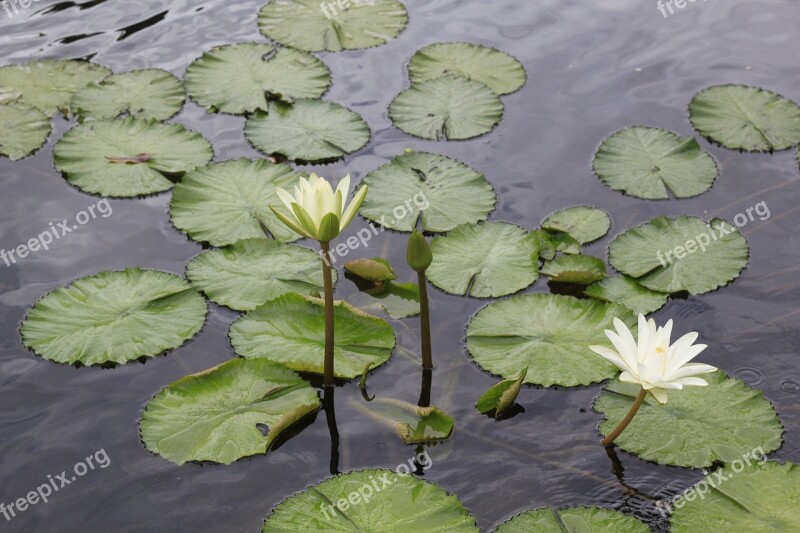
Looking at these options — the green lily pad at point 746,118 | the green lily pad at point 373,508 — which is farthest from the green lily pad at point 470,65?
the green lily pad at point 373,508

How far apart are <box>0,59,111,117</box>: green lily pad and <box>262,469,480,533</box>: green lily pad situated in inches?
132

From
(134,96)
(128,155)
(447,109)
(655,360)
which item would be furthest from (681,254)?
(134,96)

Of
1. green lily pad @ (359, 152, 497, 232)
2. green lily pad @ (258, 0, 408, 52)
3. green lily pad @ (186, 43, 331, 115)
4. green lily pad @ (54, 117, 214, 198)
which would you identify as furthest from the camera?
green lily pad @ (258, 0, 408, 52)

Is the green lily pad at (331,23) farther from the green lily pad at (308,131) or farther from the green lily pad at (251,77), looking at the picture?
the green lily pad at (308,131)

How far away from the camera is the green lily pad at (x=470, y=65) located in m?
5.71

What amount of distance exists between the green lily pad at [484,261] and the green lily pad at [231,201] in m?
0.78

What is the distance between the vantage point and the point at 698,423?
11.3 feet

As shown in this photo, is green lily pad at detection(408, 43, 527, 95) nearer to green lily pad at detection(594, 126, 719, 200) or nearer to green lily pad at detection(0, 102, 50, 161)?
green lily pad at detection(594, 126, 719, 200)

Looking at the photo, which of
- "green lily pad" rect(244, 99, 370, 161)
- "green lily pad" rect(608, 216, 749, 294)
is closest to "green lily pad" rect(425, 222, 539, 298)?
"green lily pad" rect(608, 216, 749, 294)

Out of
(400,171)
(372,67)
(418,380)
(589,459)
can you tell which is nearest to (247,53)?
(372,67)

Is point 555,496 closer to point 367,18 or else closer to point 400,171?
point 400,171

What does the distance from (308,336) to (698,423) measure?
1656 mm

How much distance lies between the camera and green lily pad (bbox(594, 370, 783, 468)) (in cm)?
337

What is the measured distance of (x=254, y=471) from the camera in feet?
11.1
